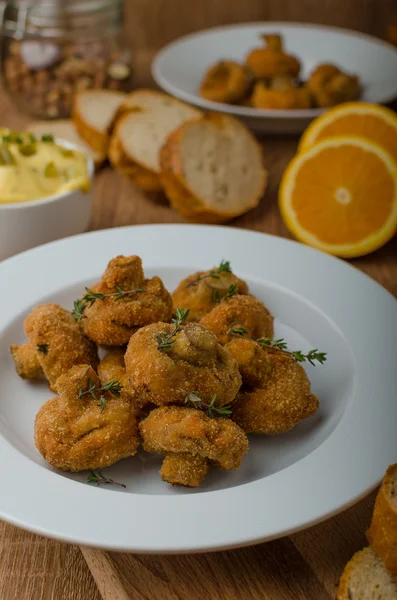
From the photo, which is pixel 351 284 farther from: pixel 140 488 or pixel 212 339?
pixel 140 488

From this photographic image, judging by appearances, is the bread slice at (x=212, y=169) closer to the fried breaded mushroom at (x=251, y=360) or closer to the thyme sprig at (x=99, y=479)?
the fried breaded mushroom at (x=251, y=360)

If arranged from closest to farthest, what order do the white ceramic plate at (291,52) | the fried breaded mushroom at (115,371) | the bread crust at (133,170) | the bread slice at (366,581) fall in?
the bread slice at (366,581) < the fried breaded mushroom at (115,371) < the bread crust at (133,170) < the white ceramic plate at (291,52)

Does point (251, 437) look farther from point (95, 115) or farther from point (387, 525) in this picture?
point (95, 115)

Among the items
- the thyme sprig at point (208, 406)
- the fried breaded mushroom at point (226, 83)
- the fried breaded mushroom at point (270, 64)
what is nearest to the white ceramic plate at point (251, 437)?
the thyme sprig at point (208, 406)

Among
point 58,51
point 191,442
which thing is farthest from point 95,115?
point 191,442

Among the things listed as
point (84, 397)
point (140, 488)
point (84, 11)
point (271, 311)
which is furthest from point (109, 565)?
point (84, 11)

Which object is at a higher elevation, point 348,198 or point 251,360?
point 251,360
